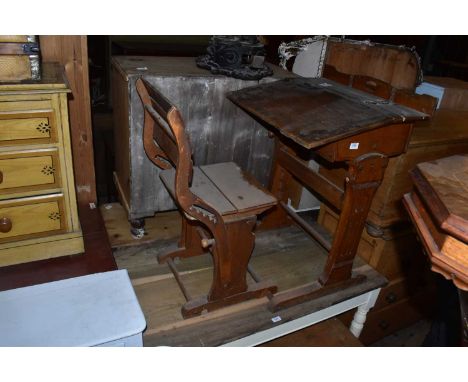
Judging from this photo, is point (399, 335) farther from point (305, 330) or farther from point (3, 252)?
point (3, 252)

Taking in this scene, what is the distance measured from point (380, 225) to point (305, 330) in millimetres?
971

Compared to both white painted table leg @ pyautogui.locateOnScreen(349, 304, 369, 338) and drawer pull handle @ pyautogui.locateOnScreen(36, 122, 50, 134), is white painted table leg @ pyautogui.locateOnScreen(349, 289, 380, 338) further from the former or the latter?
drawer pull handle @ pyautogui.locateOnScreen(36, 122, 50, 134)

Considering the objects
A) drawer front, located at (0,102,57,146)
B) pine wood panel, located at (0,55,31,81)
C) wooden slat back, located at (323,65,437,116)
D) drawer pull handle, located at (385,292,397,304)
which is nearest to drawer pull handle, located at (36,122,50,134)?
drawer front, located at (0,102,57,146)

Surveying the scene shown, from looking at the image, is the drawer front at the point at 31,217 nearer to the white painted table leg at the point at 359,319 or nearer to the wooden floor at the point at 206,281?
the wooden floor at the point at 206,281

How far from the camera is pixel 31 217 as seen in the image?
2225 mm

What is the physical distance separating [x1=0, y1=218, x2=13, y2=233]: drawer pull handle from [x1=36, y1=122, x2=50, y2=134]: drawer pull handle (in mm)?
559

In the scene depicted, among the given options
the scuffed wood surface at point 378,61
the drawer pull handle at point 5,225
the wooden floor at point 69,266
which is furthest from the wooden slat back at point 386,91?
the drawer pull handle at point 5,225

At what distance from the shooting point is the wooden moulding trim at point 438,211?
1.08 m

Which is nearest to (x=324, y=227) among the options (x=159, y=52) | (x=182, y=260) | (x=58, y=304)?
(x=182, y=260)

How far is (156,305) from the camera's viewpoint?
7.55 feet

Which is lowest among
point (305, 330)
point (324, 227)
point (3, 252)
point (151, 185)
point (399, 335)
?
point (399, 335)

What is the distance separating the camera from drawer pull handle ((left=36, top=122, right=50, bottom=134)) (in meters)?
1.99

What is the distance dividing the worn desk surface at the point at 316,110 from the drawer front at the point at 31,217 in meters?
1.23

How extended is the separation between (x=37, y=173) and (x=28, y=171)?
44mm
